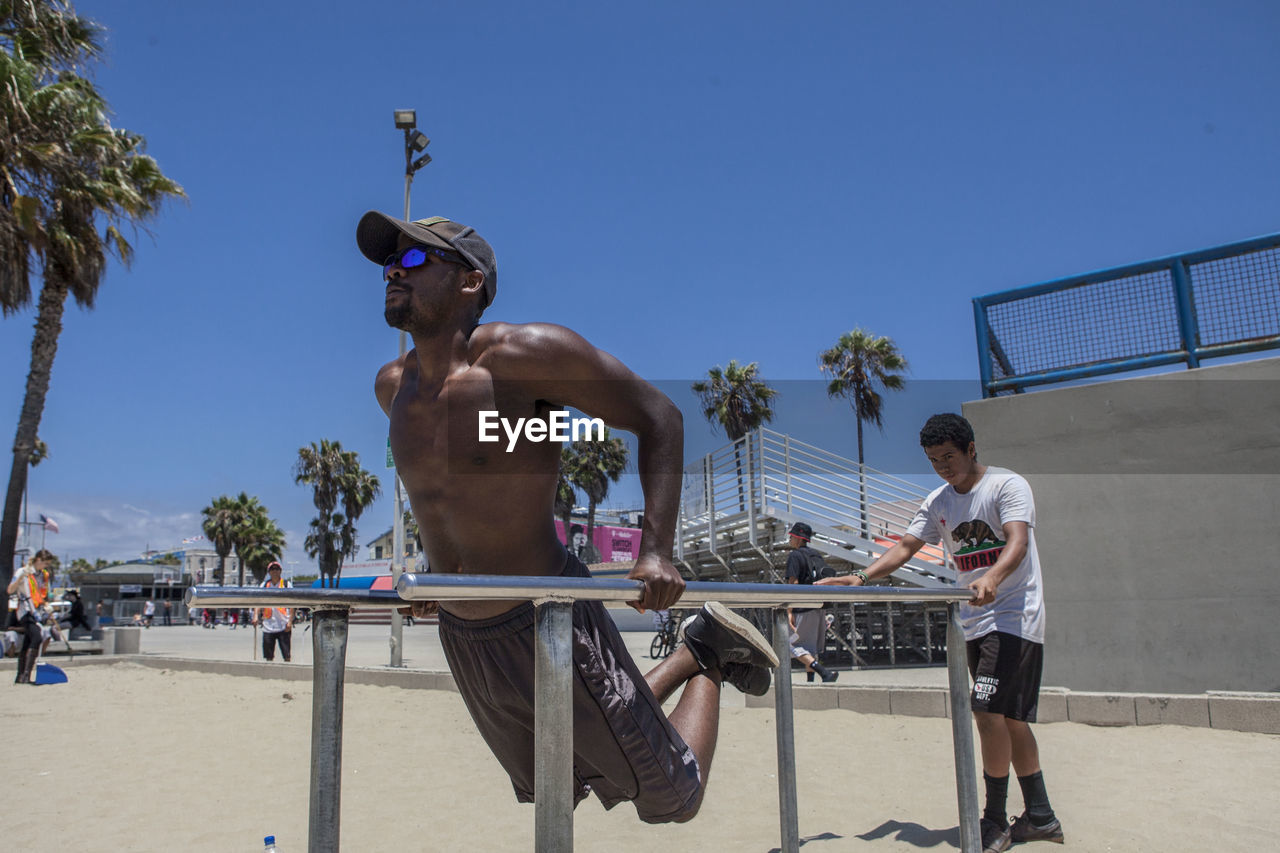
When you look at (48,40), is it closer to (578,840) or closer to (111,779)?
(111,779)

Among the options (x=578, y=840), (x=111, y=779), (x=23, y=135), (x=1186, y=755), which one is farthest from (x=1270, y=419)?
(x=23, y=135)

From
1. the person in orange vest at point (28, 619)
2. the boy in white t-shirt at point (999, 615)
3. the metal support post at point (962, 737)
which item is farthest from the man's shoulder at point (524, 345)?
the person in orange vest at point (28, 619)

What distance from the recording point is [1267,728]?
5297mm

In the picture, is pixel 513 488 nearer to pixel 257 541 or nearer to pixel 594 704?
pixel 594 704

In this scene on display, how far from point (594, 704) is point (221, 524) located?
207ft

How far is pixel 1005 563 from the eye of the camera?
→ 3436 millimetres

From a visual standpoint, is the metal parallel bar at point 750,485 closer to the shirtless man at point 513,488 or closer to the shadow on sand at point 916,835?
the shadow on sand at point 916,835

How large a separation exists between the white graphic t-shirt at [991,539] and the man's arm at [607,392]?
2072 millimetres

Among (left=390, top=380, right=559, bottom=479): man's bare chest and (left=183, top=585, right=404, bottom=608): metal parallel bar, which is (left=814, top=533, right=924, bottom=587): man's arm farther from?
(left=183, top=585, right=404, bottom=608): metal parallel bar

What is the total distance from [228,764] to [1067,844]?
4.75 metres

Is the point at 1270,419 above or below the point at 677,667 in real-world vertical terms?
above

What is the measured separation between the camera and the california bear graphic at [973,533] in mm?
3764

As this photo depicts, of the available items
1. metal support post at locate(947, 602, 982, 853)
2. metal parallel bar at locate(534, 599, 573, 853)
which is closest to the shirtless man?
metal parallel bar at locate(534, 599, 573, 853)

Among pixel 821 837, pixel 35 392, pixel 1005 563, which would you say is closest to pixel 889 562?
pixel 1005 563
